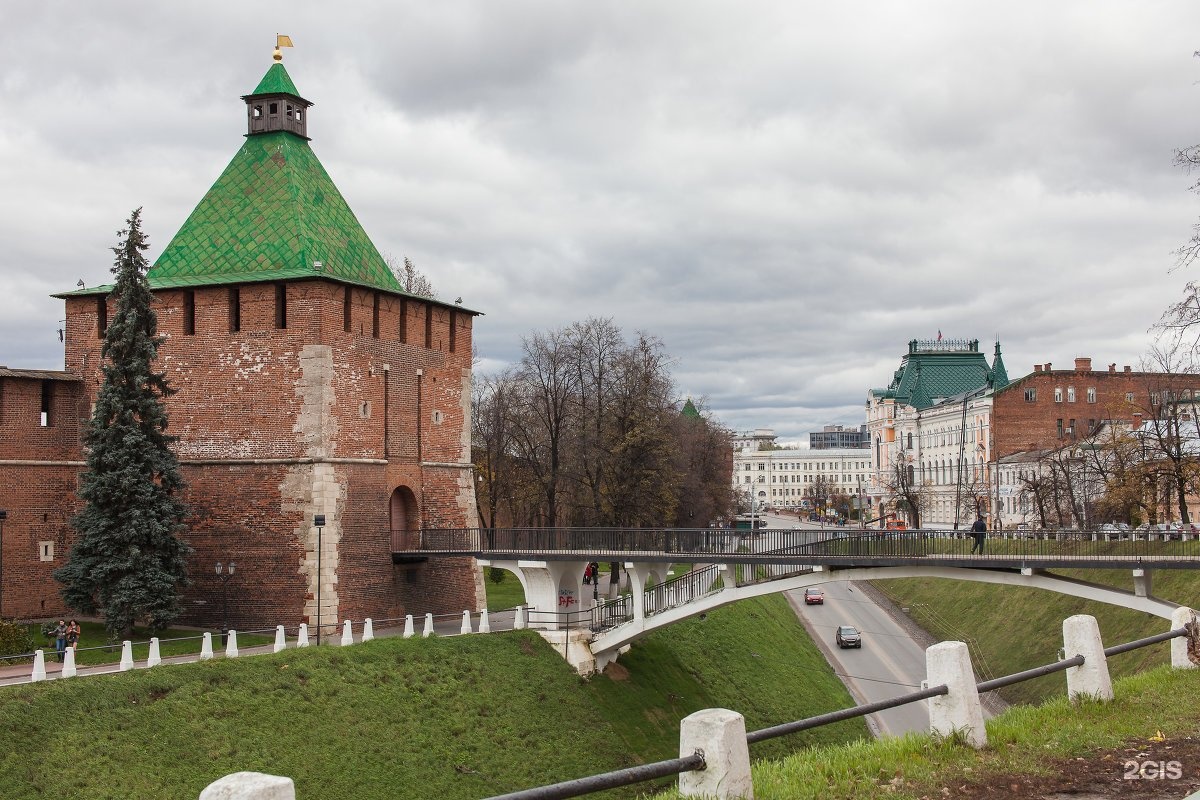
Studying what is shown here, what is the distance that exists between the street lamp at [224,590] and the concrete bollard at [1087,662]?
18.6 m

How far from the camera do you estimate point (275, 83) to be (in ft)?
98.9

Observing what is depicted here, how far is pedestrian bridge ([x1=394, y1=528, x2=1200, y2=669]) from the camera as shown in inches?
858

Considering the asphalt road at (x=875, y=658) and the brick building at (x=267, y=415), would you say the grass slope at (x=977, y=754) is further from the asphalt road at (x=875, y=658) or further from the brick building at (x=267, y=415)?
the brick building at (x=267, y=415)

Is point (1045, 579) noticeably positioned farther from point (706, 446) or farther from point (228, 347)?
point (706, 446)

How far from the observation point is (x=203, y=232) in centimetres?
2888

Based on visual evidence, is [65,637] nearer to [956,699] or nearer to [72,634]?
[72,634]

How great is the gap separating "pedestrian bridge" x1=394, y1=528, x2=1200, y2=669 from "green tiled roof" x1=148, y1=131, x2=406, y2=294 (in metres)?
7.21

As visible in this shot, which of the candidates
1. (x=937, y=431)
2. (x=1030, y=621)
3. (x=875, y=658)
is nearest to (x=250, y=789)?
(x=1030, y=621)

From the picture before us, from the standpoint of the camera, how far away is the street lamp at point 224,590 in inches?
958

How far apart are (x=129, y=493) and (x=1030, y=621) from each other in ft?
87.8

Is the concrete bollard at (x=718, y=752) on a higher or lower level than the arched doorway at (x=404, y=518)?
lower

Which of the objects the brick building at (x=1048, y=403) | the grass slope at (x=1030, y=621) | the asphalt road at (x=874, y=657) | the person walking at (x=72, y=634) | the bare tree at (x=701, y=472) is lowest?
the asphalt road at (x=874, y=657)

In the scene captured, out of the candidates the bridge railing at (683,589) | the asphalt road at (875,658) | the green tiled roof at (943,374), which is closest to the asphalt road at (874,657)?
the asphalt road at (875,658)

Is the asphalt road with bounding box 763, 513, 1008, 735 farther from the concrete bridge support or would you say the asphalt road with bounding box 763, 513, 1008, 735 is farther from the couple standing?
the couple standing
